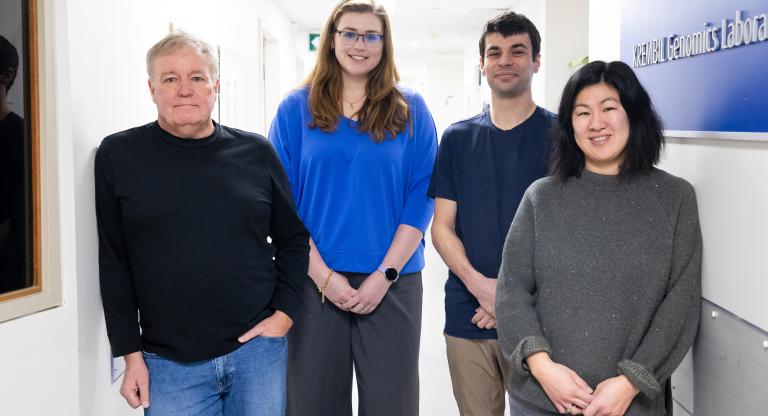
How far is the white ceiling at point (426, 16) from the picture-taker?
7027 millimetres

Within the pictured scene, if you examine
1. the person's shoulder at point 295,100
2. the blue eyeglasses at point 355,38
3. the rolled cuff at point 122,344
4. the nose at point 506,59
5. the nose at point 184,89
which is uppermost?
the blue eyeglasses at point 355,38

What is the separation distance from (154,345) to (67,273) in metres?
0.31

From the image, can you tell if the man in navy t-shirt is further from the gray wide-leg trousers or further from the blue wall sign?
the blue wall sign

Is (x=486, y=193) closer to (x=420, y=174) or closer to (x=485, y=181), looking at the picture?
(x=485, y=181)

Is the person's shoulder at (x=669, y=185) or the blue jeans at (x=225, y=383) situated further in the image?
the blue jeans at (x=225, y=383)

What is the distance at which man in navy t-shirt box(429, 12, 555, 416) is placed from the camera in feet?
6.03

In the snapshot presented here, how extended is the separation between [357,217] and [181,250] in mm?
576

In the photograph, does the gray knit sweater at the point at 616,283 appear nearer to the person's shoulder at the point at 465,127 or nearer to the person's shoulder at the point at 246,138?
the person's shoulder at the point at 465,127

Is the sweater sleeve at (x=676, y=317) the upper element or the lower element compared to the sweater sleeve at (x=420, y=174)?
lower

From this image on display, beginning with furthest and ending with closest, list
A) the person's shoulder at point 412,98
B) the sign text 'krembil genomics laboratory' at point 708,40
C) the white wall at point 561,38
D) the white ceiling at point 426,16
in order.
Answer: the white ceiling at point 426,16 → the white wall at point 561,38 → the person's shoulder at point 412,98 → the sign text 'krembil genomics laboratory' at point 708,40

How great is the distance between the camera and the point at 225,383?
63.2 inches

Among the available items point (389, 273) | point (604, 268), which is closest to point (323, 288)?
point (389, 273)

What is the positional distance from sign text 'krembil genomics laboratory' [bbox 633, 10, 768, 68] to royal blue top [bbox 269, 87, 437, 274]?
0.68m

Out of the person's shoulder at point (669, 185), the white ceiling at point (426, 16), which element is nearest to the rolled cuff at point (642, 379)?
the person's shoulder at point (669, 185)
